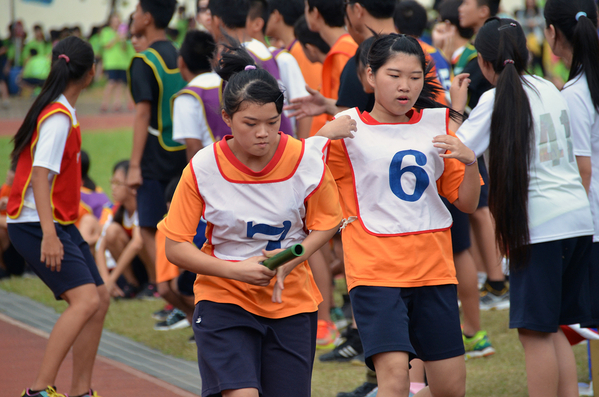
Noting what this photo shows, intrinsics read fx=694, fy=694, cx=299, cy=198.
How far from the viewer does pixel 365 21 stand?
4.27 metres

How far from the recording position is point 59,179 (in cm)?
382

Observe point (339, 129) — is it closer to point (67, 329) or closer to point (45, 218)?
point (45, 218)

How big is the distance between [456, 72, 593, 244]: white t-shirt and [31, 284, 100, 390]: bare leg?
6.96ft

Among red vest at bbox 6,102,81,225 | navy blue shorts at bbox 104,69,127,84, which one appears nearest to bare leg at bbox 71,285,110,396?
red vest at bbox 6,102,81,225

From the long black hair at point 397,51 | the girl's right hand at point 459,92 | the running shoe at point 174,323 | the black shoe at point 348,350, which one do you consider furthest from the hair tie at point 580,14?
the running shoe at point 174,323

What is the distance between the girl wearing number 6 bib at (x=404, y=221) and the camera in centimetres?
287

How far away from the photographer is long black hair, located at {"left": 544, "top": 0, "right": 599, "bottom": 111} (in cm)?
326

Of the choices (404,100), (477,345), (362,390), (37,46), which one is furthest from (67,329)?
(37,46)

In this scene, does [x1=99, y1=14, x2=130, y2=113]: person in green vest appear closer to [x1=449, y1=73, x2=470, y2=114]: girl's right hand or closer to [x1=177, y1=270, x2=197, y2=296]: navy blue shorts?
[x1=177, y1=270, x2=197, y2=296]: navy blue shorts

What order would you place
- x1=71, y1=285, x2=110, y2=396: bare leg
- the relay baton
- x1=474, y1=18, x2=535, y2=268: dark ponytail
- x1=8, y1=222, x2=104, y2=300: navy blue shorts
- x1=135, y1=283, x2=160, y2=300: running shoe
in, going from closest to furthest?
the relay baton → x1=474, y1=18, x2=535, y2=268: dark ponytail → x1=8, y1=222, x2=104, y2=300: navy blue shorts → x1=71, y1=285, x2=110, y2=396: bare leg → x1=135, y1=283, x2=160, y2=300: running shoe

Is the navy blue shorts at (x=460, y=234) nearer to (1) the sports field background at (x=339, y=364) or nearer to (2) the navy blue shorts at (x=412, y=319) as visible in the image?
(1) the sports field background at (x=339, y=364)

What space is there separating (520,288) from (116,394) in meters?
2.46

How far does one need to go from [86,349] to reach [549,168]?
263cm

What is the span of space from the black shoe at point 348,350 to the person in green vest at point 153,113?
1769 millimetres
